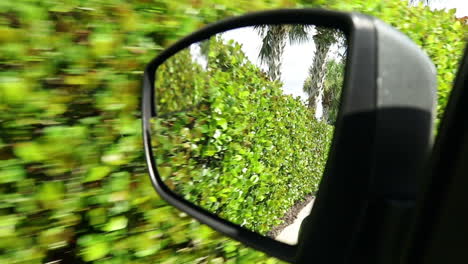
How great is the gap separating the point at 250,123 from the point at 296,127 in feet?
1.43

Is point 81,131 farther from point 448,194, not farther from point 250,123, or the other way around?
point 448,194

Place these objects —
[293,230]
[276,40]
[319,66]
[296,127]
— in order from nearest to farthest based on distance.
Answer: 1. [293,230]
2. [319,66]
3. [276,40]
4. [296,127]

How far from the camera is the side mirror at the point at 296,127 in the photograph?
0.84 metres

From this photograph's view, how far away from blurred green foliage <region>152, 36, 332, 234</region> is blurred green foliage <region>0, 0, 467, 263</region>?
0.59 ft

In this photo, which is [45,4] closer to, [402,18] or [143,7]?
[143,7]

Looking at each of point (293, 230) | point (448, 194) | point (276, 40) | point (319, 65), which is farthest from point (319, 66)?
point (448, 194)

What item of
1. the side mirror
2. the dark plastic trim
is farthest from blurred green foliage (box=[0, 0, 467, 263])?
the dark plastic trim

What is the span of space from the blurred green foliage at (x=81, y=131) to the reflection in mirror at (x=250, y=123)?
0.62 feet

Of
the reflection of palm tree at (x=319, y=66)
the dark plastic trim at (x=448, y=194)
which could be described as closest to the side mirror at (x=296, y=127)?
the reflection of palm tree at (x=319, y=66)

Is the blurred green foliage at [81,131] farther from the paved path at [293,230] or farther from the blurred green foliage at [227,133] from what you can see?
the paved path at [293,230]

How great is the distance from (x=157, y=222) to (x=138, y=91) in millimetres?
746

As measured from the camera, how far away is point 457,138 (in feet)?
2.10

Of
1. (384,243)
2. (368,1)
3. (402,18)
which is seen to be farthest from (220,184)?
(402,18)

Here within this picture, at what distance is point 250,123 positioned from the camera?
214 centimetres
